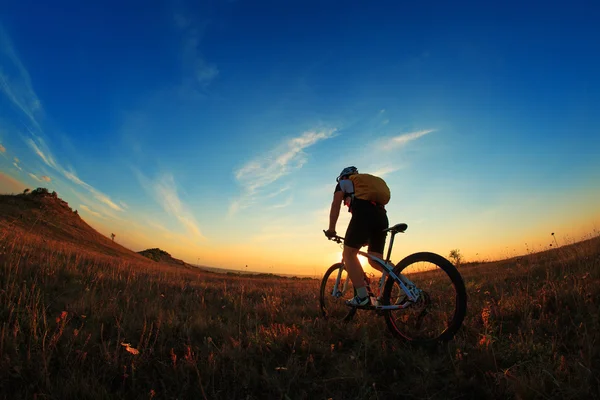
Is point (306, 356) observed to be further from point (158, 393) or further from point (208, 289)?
point (208, 289)

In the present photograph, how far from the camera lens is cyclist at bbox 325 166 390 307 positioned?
5242 mm

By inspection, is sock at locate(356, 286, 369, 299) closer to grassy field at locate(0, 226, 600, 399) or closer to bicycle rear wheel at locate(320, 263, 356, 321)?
grassy field at locate(0, 226, 600, 399)

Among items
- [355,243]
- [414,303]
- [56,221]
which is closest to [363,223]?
[355,243]

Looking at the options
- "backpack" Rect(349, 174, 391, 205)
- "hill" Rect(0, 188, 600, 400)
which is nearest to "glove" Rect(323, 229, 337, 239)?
"backpack" Rect(349, 174, 391, 205)

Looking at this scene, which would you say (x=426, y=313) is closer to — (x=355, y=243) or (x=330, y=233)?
(x=355, y=243)

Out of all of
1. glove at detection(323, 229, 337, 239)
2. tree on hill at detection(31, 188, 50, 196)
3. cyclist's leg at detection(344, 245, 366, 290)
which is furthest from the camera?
tree on hill at detection(31, 188, 50, 196)

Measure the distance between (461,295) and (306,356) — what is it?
7.15ft

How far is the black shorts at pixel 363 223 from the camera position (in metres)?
5.28

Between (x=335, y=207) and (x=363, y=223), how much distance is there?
66cm

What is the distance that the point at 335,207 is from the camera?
223 inches

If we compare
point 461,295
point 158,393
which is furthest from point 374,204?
point 158,393

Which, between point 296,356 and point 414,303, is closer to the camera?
point 296,356

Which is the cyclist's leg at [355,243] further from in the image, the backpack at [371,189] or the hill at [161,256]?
the hill at [161,256]

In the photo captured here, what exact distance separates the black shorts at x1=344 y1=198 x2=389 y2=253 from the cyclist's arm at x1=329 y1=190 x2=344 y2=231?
1.00ft
